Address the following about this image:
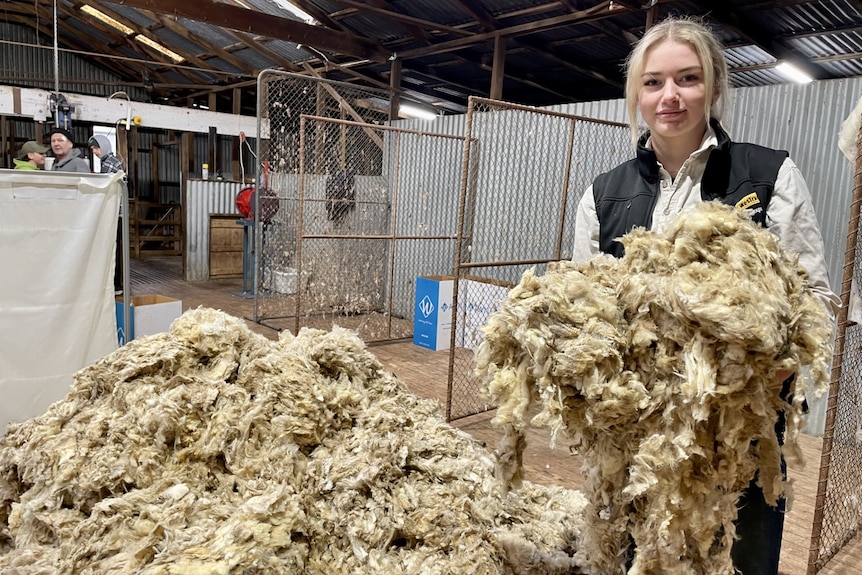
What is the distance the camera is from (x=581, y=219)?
1683mm

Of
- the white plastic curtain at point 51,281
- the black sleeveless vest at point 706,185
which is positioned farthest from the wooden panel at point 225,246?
the black sleeveless vest at point 706,185

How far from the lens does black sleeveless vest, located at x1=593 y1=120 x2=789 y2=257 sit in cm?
137

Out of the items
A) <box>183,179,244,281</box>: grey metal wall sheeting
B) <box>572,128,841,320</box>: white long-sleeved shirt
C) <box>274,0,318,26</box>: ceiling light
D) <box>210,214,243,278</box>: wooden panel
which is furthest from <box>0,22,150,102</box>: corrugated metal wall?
<box>572,128,841,320</box>: white long-sleeved shirt

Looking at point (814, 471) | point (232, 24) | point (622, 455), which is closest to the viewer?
point (622, 455)

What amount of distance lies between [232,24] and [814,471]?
724 cm

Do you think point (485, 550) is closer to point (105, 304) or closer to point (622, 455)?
point (622, 455)

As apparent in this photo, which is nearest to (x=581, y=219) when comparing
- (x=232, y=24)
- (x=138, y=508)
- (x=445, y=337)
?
(x=138, y=508)

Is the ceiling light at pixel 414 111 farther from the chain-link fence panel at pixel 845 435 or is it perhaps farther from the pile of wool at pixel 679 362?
the pile of wool at pixel 679 362

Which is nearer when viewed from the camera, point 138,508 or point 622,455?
point 622,455

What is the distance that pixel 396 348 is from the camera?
19.2 feet

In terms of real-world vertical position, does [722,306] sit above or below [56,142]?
below

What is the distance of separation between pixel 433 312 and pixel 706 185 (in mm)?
4269

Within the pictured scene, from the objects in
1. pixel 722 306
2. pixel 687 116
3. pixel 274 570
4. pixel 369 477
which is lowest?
pixel 274 570

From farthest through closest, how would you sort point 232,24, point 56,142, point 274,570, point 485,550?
point 232,24, point 56,142, point 485,550, point 274,570
